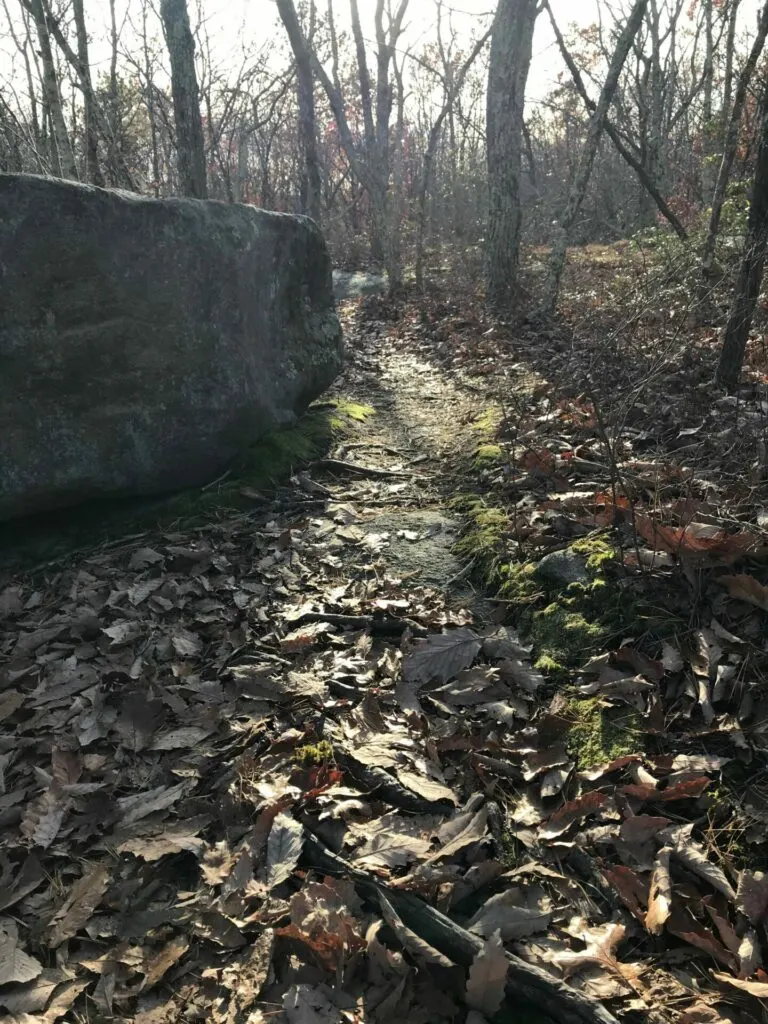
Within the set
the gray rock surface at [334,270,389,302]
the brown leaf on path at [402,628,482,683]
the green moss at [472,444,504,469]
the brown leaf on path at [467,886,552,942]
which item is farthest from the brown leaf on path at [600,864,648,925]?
the gray rock surface at [334,270,389,302]

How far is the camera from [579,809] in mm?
2164

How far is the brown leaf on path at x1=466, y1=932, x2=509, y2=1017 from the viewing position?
1.67 meters

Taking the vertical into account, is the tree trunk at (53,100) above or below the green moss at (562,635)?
above

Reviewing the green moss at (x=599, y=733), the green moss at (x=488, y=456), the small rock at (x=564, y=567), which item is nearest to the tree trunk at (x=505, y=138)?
the green moss at (x=488, y=456)

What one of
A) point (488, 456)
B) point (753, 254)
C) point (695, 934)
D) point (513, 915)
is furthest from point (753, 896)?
point (753, 254)

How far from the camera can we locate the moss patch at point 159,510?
4.00m

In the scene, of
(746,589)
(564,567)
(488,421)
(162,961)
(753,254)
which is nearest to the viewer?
(162,961)

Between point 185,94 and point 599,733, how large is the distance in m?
7.93

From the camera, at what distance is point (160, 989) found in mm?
1822

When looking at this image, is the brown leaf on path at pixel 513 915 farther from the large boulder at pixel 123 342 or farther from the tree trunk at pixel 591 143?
the tree trunk at pixel 591 143

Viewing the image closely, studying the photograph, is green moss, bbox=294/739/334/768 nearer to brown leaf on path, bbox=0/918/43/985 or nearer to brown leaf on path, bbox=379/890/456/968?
brown leaf on path, bbox=379/890/456/968

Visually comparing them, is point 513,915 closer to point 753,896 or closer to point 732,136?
point 753,896

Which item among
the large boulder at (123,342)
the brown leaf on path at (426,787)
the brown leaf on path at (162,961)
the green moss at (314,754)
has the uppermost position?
the large boulder at (123,342)

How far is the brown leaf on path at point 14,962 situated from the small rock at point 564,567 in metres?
2.42
